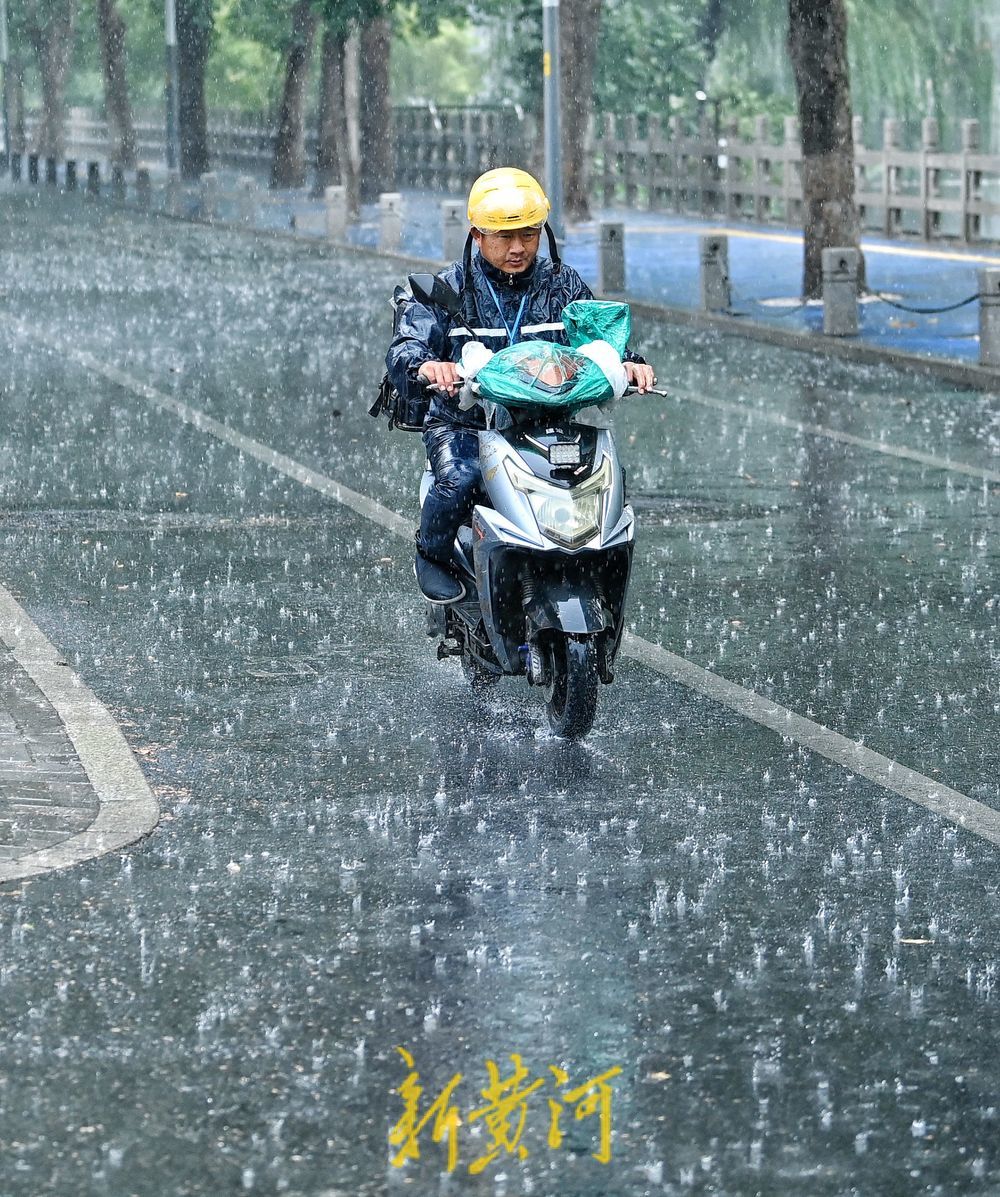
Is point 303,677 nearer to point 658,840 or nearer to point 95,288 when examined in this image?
point 658,840

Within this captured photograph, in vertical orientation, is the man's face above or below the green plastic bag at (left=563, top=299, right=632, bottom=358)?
above

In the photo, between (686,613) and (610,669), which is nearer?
(610,669)

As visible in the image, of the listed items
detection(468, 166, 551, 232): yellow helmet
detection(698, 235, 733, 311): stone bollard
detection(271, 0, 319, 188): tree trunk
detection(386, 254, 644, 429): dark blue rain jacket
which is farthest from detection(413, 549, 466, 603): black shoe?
detection(271, 0, 319, 188): tree trunk

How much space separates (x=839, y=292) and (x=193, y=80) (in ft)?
137

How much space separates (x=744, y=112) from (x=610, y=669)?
193 ft

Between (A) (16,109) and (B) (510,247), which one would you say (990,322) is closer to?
(B) (510,247)

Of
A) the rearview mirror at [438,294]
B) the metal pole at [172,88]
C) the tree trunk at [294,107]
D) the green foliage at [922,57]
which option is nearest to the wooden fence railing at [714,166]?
the green foliage at [922,57]

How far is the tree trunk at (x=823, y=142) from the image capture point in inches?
1035

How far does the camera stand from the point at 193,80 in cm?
6188

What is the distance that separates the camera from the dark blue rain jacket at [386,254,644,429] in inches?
315

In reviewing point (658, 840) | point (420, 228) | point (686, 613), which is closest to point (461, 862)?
point (658, 840)

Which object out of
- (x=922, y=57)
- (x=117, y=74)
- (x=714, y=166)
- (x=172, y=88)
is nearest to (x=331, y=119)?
(x=172, y=88)

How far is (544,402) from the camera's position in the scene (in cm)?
748

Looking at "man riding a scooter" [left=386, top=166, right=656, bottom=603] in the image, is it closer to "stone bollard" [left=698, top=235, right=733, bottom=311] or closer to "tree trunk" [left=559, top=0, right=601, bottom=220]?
"stone bollard" [left=698, top=235, right=733, bottom=311]
